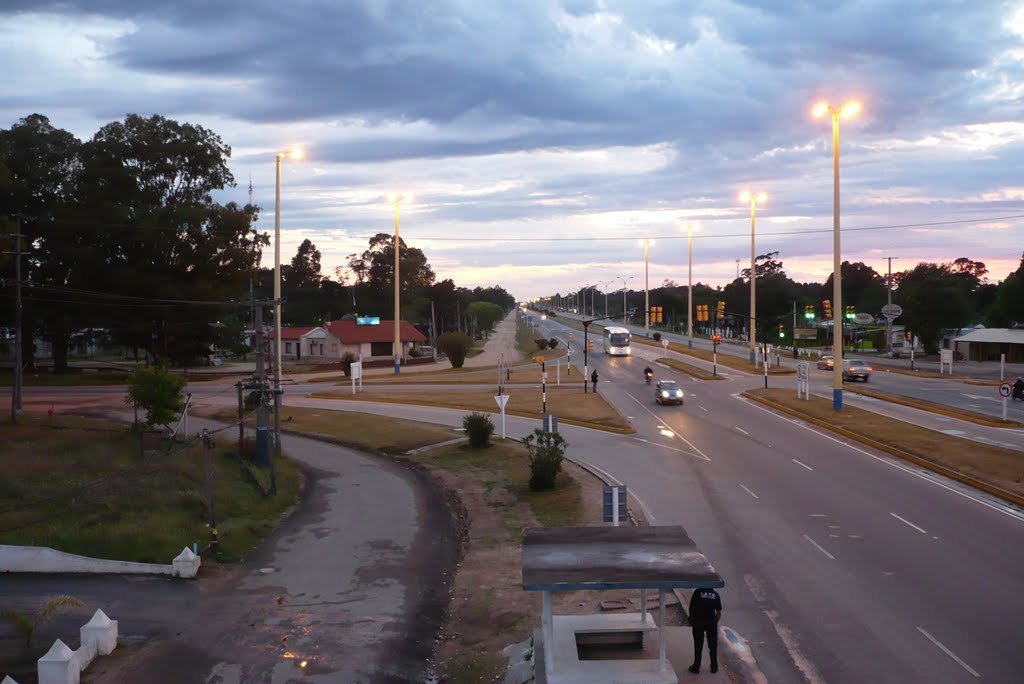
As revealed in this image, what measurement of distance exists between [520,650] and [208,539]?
11430 mm

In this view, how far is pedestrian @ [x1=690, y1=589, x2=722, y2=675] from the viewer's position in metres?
11.8

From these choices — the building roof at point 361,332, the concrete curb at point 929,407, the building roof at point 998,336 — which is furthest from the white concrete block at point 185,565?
the building roof at point 998,336

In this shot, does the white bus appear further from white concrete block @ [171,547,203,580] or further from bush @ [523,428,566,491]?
white concrete block @ [171,547,203,580]

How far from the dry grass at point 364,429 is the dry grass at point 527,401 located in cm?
572

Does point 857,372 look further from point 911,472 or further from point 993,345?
point 993,345

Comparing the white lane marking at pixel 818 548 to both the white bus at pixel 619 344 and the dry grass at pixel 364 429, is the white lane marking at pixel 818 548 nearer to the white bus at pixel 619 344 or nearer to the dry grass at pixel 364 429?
the dry grass at pixel 364 429

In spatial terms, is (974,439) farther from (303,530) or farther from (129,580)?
(129,580)

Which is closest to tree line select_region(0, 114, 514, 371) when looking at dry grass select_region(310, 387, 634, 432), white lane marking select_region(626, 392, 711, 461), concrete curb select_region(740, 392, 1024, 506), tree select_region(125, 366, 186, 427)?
dry grass select_region(310, 387, 634, 432)

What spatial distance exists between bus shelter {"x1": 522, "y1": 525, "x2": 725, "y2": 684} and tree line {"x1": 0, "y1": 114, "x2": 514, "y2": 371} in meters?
52.3

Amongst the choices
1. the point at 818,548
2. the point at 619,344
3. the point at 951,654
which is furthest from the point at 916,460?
the point at 619,344

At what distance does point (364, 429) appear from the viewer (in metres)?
43.0

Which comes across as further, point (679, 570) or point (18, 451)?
point (18, 451)

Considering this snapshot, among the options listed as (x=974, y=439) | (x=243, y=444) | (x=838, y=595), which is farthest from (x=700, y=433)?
(x=838, y=595)

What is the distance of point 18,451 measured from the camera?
1109 inches
